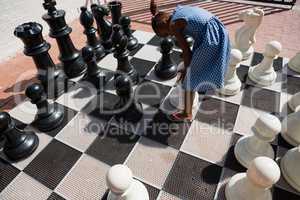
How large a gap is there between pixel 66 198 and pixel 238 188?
67cm

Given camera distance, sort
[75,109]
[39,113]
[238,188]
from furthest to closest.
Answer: [75,109] < [39,113] < [238,188]

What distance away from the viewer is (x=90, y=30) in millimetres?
1653

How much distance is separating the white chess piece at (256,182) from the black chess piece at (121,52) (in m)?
0.85

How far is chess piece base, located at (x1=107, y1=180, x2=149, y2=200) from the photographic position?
2.83 feet

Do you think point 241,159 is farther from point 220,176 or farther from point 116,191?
point 116,191

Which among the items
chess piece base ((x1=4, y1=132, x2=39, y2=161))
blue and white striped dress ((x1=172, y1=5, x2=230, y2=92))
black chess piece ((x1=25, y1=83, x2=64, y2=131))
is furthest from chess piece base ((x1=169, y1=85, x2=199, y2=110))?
chess piece base ((x1=4, y1=132, x2=39, y2=161))

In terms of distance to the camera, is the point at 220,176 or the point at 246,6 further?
the point at 246,6

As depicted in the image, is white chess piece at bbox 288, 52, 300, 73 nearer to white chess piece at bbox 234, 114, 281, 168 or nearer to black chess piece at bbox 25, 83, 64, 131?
white chess piece at bbox 234, 114, 281, 168

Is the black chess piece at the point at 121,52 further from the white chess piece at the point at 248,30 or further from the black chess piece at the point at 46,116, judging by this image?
the white chess piece at the point at 248,30

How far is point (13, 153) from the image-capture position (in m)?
1.12

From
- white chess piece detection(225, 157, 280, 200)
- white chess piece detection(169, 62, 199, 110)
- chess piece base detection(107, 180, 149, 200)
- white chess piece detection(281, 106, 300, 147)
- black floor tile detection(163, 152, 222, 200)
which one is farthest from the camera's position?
white chess piece detection(169, 62, 199, 110)

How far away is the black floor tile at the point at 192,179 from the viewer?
98 centimetres

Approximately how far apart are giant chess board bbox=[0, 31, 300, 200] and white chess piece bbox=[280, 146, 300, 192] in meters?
0.03

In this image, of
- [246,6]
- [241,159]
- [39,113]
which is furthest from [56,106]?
[246,6]
